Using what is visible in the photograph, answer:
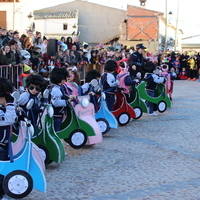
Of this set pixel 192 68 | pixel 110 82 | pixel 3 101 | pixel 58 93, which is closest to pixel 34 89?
pixel 58 93

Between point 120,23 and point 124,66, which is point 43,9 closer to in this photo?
point 120,23

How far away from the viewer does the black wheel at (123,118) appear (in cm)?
988

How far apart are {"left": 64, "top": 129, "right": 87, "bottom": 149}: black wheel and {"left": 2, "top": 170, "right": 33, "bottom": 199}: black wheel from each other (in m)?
2.49

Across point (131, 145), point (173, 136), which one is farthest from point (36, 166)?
point (173, 136)

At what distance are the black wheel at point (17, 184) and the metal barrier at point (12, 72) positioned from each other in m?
6.68

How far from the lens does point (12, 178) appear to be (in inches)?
182

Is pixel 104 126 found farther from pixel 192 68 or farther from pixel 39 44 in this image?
pixel 192 68

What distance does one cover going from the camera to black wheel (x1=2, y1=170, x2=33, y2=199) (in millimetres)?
4617

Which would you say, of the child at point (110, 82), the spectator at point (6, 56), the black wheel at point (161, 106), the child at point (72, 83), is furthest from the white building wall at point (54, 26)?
the child at point (72, 83)

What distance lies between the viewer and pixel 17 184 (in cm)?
462

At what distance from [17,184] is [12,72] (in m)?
7.18

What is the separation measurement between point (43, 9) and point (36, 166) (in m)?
53.7

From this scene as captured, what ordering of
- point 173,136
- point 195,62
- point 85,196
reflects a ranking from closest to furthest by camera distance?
point 85,196
point 173,136
point 195,62

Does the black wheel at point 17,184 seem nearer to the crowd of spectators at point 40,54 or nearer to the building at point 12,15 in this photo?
the crowd of spectators at point 40,54
